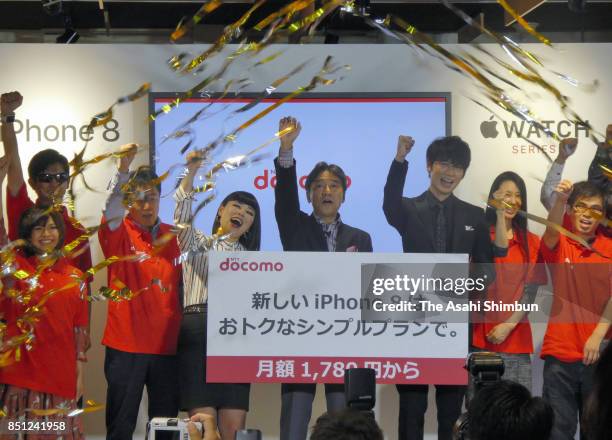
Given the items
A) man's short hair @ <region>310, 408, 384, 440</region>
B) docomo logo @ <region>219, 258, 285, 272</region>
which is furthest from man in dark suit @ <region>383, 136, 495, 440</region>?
man's short hair @ <region>310, 408, 384, 440</region>

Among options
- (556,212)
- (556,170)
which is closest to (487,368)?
(556,212)

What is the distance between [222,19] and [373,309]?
193 cm

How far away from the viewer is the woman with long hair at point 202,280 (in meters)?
4.56

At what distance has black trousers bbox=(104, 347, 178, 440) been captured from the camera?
4.55 metres

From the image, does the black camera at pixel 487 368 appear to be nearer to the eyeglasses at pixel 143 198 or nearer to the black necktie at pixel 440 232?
the black necktie at pixel 440 232

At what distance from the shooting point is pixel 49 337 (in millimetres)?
4402

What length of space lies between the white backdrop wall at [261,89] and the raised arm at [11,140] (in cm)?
6

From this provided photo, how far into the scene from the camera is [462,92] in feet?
15.9

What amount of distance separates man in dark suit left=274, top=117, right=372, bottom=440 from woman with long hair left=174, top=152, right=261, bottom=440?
15cm

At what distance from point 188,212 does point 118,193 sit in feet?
1.19

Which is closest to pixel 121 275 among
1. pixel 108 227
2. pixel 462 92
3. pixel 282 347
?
pixel 108 227

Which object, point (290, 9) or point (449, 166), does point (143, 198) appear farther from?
point (449, 166)

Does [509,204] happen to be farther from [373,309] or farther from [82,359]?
[82,359]

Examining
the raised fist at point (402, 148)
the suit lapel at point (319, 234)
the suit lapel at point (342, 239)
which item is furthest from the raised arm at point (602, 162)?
the suit lapel at point (319, 234)
